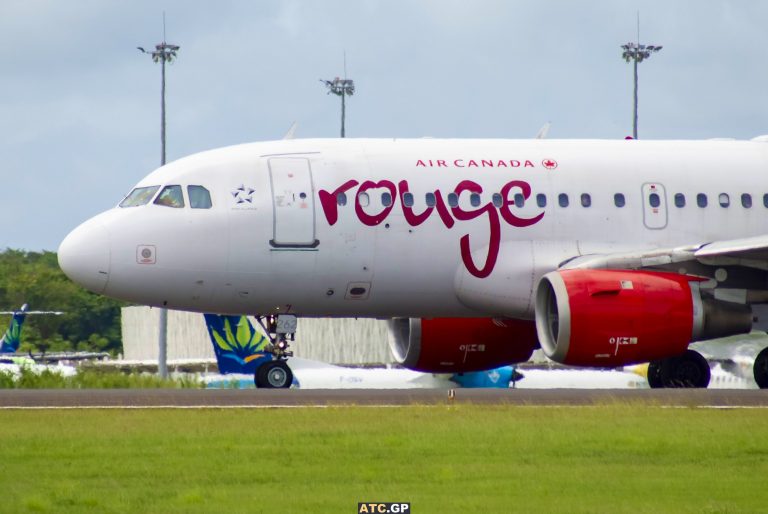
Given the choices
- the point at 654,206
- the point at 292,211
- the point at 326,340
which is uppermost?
the point at 654,206

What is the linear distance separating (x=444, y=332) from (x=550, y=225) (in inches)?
127

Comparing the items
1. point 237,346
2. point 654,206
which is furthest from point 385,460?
point 237,346

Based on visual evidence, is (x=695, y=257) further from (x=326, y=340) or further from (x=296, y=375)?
(x=326, y=340)

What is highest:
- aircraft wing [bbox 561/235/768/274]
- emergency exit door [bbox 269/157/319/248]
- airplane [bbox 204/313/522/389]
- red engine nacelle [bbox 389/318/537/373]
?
emergency exit door [bbox 269/157/319/248]

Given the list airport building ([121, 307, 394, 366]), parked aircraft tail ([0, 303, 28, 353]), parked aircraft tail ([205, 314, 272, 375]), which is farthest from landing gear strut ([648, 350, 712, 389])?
parked aircraft tail ([0, 303, 28, 353])

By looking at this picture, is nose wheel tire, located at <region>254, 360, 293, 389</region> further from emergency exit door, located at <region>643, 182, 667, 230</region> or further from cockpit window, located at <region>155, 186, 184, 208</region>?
emergency exit door, located at <region>643, 182, 667, 230</region>

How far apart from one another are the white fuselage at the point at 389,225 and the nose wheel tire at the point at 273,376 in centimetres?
88

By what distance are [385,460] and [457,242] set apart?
10264 mm

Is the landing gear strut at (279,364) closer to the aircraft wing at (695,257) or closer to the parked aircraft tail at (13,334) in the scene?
the aircraft wing at (695,257)

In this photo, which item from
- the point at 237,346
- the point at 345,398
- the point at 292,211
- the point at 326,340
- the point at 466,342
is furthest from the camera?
the point at 326,340

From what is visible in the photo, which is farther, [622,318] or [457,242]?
[457,242]

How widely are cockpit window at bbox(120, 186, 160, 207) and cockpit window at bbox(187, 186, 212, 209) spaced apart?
0.56 meters

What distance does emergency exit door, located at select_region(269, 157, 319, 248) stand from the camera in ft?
75.4

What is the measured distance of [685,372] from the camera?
82.5ft
